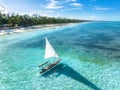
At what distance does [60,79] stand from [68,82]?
1.36 meters

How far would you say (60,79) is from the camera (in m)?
20.7

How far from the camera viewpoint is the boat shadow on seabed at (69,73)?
764 inches

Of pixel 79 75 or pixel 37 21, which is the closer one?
pixel 79 75

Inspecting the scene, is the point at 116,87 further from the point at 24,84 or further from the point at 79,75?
the point at 24,84

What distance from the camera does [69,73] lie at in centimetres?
2289

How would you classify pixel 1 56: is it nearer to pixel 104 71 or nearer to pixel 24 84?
pixel 24 84

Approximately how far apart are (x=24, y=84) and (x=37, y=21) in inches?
4358

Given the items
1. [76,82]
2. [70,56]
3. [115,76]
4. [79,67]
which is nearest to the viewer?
[76,82]

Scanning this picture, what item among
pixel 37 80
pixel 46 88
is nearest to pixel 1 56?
pixel 37 80

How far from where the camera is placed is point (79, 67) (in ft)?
83.2

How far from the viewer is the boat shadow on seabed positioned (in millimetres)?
19400

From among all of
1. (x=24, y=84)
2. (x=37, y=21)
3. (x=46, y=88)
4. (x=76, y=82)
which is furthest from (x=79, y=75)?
(x=37, y=21)

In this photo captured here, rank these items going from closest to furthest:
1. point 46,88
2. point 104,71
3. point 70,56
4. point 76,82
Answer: point 46,88
point 76,82
point 104,71
point 70,56

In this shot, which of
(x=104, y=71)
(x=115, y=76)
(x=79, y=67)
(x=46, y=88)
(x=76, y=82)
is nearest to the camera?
(x=46, y=88)
